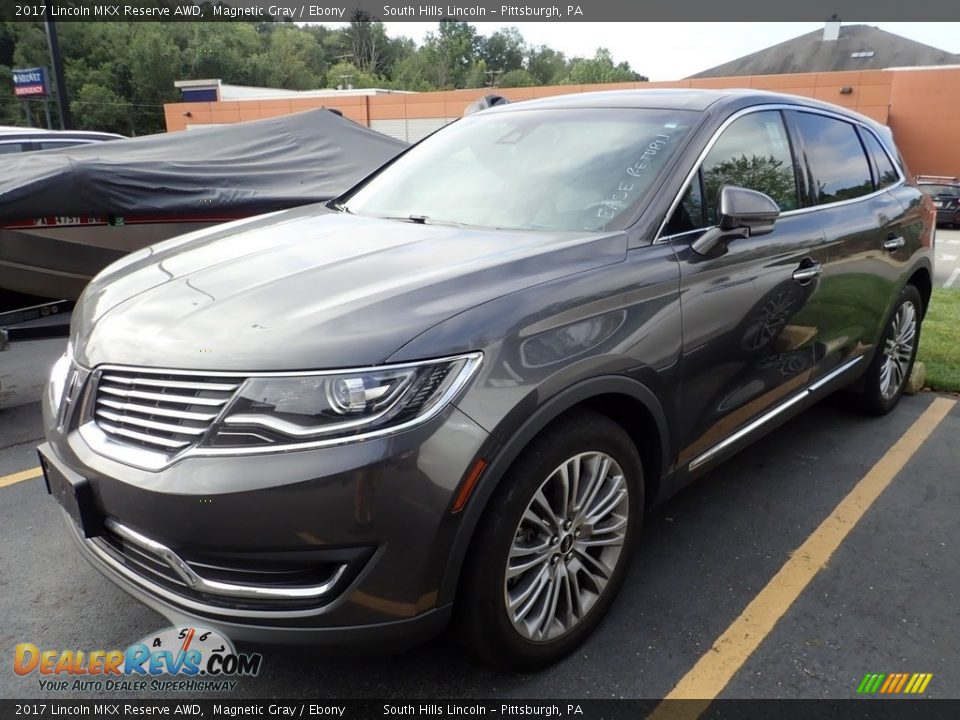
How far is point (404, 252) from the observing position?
2.47m

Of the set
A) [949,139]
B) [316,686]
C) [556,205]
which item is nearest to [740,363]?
[556,205]

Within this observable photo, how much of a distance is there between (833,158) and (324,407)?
127 inches

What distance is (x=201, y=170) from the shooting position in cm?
552

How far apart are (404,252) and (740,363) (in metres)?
1.41

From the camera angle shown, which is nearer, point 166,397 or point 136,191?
point 166,397

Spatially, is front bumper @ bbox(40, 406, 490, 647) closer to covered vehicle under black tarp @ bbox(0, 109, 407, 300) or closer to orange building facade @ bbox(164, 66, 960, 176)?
covered vehicle under black tarp @ bbox(0, 109, 407, 300)

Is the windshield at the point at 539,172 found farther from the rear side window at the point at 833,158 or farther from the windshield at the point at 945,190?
the windshield at the point at 945,190

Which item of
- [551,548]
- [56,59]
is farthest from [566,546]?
[56,59]

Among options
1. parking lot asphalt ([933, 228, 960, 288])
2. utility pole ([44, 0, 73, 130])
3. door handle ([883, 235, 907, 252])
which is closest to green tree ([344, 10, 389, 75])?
utility pole ([44, 0, 73, 130])

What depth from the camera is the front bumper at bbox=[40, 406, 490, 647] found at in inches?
69.0

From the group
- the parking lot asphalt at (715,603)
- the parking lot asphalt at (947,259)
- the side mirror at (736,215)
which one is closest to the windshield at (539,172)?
the side mirror at (736,215)

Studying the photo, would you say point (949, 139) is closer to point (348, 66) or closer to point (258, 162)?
point (258, 162)

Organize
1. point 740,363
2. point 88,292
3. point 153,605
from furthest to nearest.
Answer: point 740,363
point 88,292
point 153,605

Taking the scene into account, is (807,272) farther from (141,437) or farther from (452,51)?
(452,51)
